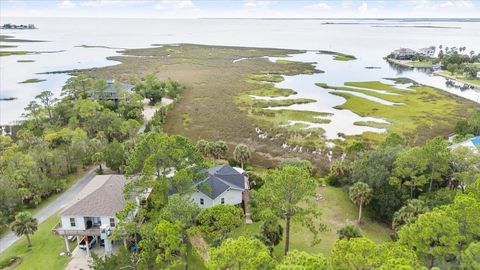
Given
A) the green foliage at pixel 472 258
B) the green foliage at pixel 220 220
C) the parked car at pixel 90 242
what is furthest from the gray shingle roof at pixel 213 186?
the green foliage at pixel 472 258

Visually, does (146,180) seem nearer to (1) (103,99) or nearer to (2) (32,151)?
(2) (32,151)

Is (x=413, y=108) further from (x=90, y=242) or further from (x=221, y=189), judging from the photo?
(x=90, y=242)

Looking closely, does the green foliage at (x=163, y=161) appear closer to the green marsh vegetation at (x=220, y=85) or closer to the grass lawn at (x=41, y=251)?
the grass lawn at (x=41, y=251)

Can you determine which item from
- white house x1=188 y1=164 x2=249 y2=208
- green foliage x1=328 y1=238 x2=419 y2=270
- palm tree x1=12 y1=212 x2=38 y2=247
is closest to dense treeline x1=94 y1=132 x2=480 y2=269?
green foliage x1=328 y1=238 x2=419 y2=270

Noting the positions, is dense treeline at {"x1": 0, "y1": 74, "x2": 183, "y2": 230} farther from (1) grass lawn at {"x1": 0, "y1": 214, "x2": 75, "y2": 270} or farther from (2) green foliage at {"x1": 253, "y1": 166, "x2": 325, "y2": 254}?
(2) green foliage at {"x1": 253, "y1": 166, "x2": 325, "y2": 254}

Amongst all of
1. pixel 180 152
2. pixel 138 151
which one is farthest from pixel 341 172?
pixel 138 151
